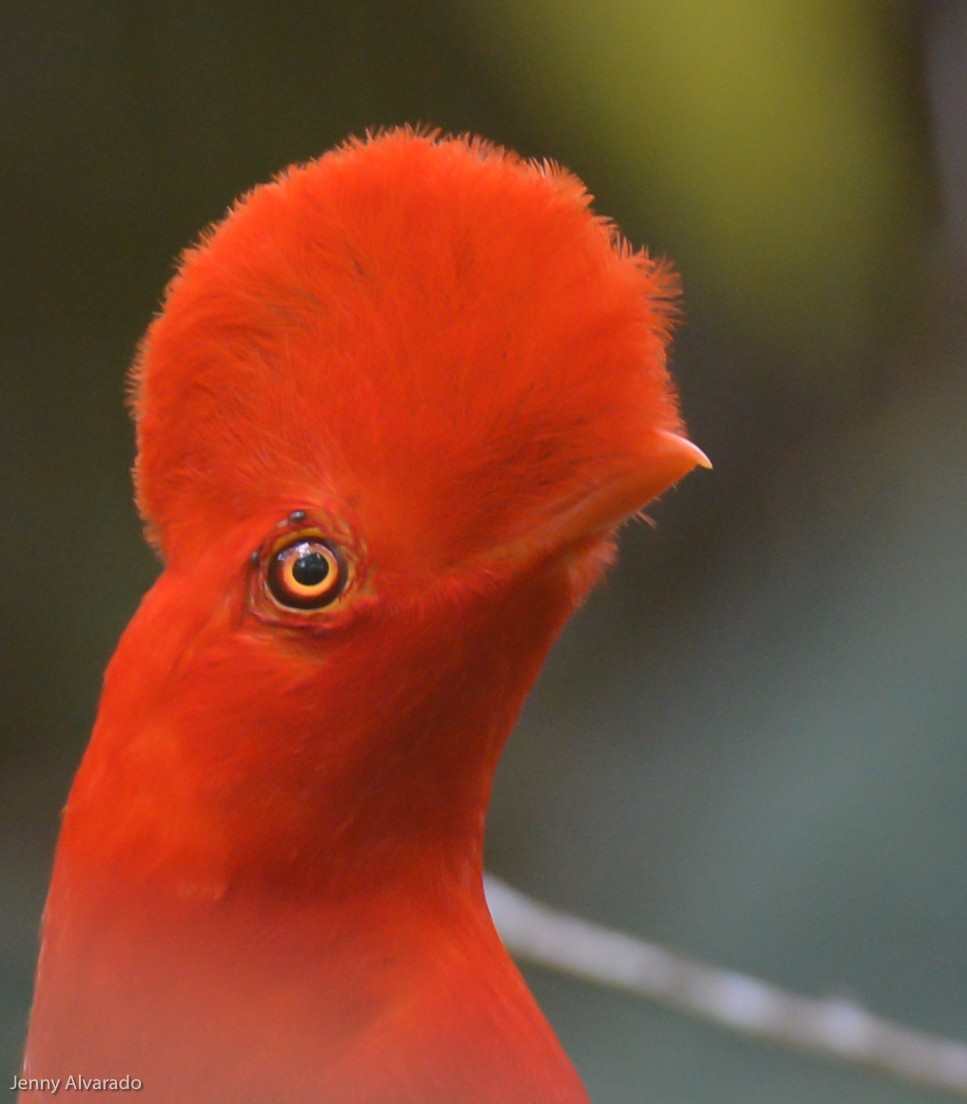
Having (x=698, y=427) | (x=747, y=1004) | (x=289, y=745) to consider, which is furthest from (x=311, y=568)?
(x=747, y=1004)

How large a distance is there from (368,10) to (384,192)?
27 cm

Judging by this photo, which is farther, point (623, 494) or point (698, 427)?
point (698, 427)

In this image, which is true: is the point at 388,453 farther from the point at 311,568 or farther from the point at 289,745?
the point at 289,745

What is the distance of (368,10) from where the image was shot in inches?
32.5

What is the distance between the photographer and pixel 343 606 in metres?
0.64

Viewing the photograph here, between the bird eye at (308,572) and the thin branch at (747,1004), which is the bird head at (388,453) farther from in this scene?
the thin branch at (747,1004)

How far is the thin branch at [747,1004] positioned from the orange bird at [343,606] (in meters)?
0.34

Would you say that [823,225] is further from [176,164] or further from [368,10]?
[176,164]

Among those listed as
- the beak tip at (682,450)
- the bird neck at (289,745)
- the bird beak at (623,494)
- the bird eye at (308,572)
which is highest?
the beak tip at (682,450)

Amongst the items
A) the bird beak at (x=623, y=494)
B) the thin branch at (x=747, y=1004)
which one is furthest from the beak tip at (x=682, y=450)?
the thin branch at (x=747, y=1004)

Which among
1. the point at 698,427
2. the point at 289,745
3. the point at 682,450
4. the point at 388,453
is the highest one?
the point at 698,427

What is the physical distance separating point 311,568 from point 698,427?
0.42 m

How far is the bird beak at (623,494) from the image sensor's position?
628mm

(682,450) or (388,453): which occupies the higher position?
(682,450)
